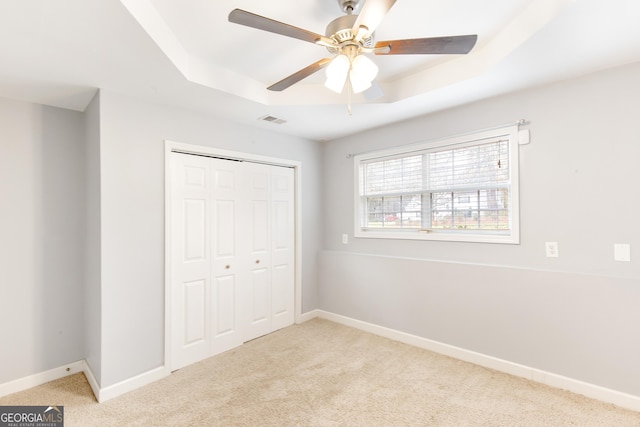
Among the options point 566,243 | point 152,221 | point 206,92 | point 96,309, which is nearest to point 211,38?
point 206,92

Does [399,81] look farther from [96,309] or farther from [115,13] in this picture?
[96,309]

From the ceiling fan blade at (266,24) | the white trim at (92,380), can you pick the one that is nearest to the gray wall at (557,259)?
the ceiling fan blade at (266,24)

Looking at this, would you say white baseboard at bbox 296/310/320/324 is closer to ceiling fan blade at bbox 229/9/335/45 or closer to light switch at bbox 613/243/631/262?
light switch at bbox 613/243/631/262

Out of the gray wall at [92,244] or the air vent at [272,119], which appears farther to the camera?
the air vent at [272,119]

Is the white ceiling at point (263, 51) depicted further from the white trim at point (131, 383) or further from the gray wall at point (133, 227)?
the white trim at point (131, 383)

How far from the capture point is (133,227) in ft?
8.24

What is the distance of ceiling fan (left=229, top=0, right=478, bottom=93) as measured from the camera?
1.37 metres

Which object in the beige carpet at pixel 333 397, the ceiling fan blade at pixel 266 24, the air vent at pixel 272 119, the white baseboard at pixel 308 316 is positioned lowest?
the beige carpet at pixel 333 397

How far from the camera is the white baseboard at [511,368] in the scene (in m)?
2.10

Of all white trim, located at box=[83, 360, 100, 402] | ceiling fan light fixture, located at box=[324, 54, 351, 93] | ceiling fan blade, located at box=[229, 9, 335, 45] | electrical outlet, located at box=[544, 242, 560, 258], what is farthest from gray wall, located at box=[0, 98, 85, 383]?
electrical outlet, located at box=[544, 242, 560, 258]

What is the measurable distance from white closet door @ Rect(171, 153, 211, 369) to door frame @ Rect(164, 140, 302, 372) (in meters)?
0.05

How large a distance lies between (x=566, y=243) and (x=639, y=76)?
125cm

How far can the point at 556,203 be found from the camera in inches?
94.8

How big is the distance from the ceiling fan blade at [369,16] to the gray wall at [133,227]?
6.58 feet
